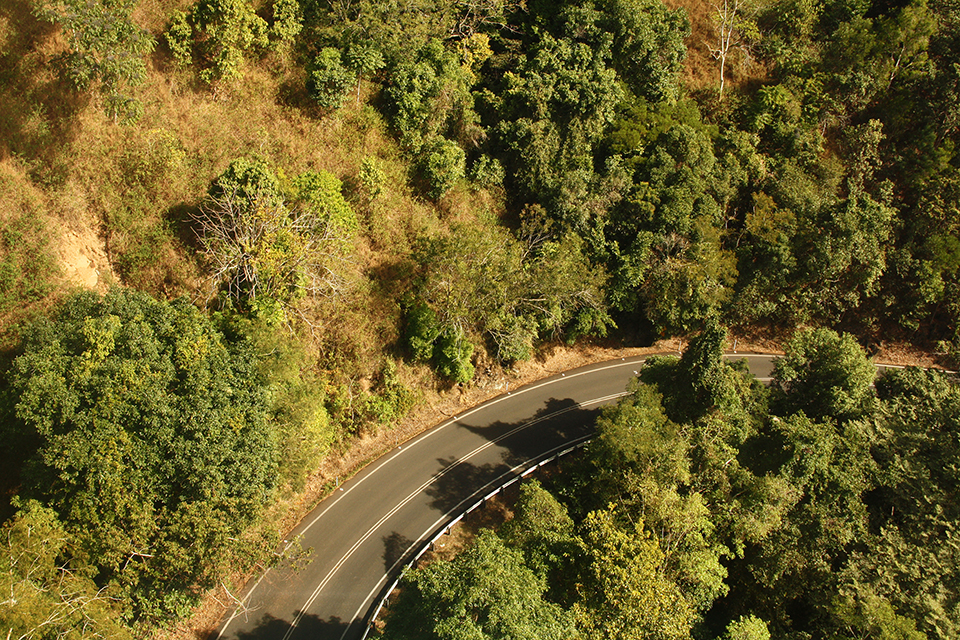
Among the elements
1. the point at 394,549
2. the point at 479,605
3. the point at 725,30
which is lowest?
the point at 394,549

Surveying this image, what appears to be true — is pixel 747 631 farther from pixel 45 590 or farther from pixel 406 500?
pixel 45 590

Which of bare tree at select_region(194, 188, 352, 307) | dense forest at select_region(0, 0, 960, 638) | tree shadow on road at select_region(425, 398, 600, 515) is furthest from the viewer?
tree shadow on road at select_region(425, 398, 600, 515)

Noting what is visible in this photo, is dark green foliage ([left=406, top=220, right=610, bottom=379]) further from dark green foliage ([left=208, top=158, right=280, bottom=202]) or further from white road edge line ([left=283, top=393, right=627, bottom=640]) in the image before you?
dark green foliage ([left=208, top=158, right=280, bottom=202])

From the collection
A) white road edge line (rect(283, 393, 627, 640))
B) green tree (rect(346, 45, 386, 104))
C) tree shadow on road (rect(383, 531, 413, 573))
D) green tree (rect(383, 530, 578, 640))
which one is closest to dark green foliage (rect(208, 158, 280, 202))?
green tree (rect(346, 45, 386, 104))

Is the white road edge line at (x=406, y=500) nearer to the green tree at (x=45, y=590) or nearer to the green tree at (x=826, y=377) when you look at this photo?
the green tree at (x=45, y=590)

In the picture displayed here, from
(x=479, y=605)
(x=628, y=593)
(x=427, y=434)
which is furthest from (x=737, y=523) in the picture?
(x=427, y=434)
